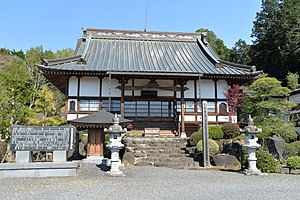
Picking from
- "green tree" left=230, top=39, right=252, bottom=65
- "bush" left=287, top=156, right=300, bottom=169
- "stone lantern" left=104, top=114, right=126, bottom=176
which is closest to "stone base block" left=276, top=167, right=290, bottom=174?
"bush" left=287, top=156, right=300, bottom=169

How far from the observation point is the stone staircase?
12.0 metres

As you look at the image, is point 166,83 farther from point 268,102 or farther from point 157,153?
point 268,102

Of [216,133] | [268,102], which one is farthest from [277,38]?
[216,133]

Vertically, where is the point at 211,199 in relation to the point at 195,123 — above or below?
below

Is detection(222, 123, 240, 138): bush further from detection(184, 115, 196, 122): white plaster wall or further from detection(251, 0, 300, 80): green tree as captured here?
detection(251, 0, 300, 80): green tree

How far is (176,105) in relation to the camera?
18.3 m

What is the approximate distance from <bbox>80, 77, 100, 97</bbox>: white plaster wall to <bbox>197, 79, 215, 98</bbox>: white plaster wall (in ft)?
23.4

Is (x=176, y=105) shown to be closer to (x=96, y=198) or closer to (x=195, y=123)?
(x=195, y=123)

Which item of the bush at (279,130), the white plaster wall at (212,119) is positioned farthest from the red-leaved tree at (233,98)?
the bush at (279,130)

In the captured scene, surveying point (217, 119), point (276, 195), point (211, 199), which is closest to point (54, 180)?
point (211, 199)

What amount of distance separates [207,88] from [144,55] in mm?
5346

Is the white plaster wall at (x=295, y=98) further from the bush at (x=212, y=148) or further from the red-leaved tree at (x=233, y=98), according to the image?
the bush at (x=212, y=148)

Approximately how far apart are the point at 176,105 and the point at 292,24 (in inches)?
1106

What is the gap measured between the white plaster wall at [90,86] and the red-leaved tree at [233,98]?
8.71 meters
